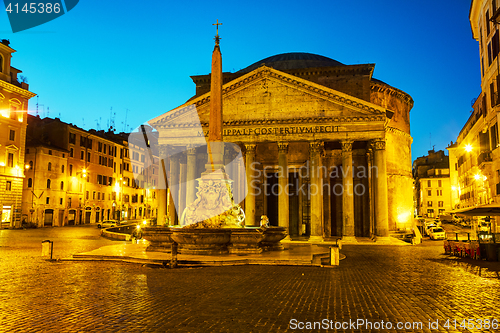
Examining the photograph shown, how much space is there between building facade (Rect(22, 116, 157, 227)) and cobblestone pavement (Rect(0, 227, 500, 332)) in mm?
37451

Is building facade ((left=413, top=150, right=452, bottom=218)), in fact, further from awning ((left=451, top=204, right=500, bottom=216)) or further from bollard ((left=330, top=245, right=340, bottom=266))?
bollard ((left=330, top=245, right=340, bottom=266))

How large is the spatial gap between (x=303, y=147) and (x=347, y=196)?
28.7 feet

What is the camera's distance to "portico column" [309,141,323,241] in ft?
95.9

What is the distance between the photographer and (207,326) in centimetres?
624

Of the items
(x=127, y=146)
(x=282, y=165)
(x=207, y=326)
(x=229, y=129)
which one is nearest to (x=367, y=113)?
(x=282, y=165)

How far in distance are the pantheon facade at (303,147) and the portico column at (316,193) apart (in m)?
0.07

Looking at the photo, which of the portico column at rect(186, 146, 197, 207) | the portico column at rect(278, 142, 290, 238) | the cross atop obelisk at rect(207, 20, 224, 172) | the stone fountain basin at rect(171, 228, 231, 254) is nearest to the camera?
the stone fountain basin at rect(171, 228, 231, 254)

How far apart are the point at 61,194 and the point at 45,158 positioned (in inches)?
208

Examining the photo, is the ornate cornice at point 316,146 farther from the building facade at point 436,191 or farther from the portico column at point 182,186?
the building facade at point 436,191

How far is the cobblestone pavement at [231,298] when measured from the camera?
6449 mm

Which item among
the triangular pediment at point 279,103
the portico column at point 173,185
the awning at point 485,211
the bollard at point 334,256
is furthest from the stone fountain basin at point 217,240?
the portico column at point 173,185

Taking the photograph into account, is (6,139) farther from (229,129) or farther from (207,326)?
(207,326)

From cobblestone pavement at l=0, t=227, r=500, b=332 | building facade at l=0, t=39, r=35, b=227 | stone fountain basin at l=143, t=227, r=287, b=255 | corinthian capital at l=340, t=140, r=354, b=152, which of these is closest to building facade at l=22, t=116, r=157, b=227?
building facade at l=0, t=39, r=35, b=227

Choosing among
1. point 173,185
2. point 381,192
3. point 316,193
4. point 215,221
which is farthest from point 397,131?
point 215,221
